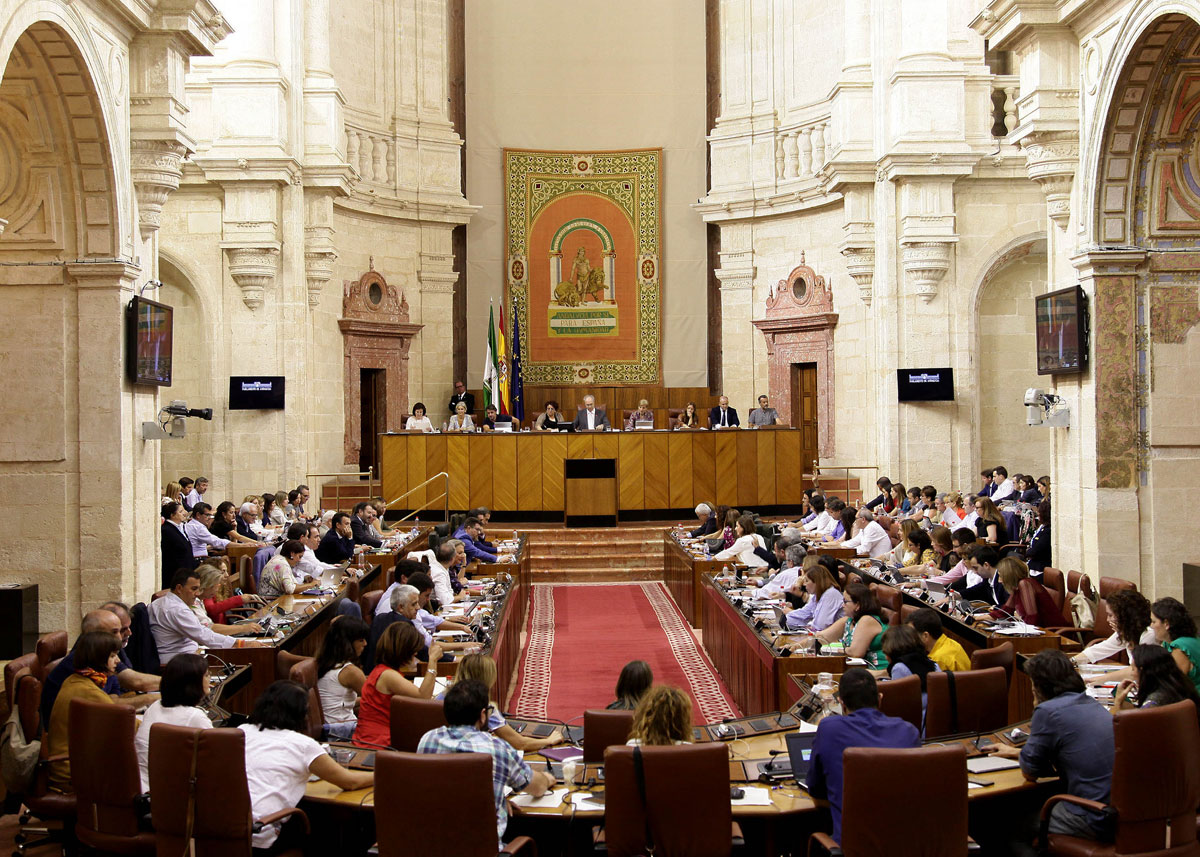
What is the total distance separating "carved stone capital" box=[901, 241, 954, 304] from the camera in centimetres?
1441

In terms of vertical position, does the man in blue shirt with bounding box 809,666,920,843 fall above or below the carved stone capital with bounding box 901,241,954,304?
below

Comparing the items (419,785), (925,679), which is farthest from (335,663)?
(925,679)

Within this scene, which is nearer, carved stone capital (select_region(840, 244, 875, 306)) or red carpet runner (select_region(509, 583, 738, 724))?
red carpet runner (select_region(509, 583, 738, 724))

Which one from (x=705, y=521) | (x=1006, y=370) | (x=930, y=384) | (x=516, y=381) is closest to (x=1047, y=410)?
(x=705, y=521)

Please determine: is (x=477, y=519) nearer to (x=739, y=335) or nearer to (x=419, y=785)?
(x=419, y=785)

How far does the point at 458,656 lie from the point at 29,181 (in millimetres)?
4450

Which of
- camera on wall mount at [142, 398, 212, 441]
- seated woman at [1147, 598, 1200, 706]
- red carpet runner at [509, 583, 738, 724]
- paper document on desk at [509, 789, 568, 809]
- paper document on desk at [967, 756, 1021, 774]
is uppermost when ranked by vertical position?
camera on wall mount at [142, 398, 212, 441]

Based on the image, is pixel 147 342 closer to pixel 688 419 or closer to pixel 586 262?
pixel 688 419

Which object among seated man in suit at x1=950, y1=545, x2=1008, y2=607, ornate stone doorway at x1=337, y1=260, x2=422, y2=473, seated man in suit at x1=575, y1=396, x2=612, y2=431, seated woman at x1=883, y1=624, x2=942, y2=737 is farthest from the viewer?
ornate stone doorway at x1=337, y1=260, x2=422, y2=473

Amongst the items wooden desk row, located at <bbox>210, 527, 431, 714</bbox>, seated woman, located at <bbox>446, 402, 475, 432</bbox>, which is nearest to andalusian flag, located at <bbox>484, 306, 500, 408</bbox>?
seated woman, located at <bbox>446, 402, 475, 432</bbox>

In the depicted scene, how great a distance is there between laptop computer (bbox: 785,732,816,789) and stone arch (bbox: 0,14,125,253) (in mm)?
5903

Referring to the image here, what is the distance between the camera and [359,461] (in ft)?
57.6

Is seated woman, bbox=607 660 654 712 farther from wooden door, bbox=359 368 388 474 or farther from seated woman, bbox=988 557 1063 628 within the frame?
wooden door, bbox=359 368 388 474

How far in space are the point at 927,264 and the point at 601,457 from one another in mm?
5030
